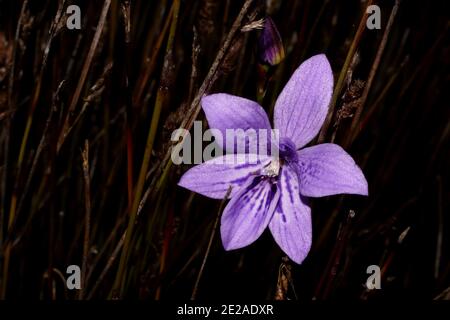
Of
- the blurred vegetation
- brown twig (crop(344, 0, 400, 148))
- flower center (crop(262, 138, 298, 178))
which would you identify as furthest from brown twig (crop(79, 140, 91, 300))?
brown twig (crop(344, 0, 400, 148))

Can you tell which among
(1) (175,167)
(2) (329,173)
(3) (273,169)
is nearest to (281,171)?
(3) (273,169)

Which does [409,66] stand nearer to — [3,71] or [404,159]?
[404,159]

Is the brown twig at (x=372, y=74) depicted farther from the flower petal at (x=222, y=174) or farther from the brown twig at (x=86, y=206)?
the brown twig at (x=86, y=206)

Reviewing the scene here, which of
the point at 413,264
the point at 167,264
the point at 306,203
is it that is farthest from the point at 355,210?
the point at 413,264

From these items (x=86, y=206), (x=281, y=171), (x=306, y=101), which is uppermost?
(x=306, y=101)

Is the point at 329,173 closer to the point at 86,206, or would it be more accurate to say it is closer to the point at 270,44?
the point at 270,44

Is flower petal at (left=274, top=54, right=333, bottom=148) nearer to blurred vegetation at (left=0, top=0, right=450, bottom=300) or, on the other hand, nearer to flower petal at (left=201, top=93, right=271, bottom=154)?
flower petal at (left=201, top=93, right=271, bottom=154)

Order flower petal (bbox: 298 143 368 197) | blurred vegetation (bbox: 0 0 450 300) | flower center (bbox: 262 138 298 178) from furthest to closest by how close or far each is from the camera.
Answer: blurred vegetation (bbox: 0 0 450 300), flower center (bbox: 262 138 298 178), flower petal (bbox: 298 143 368 197)
